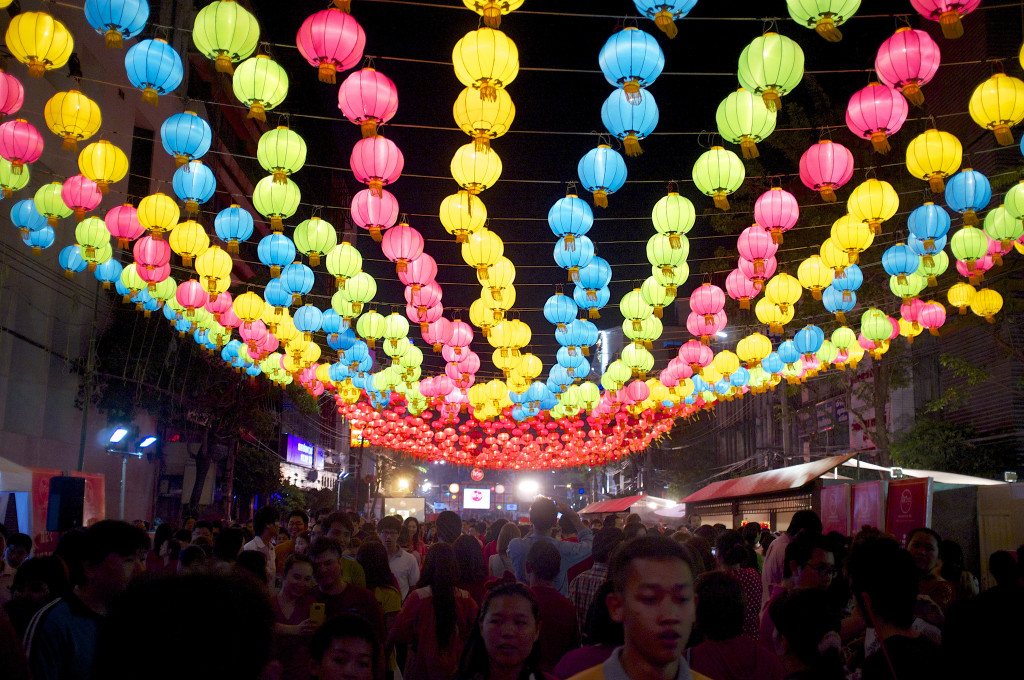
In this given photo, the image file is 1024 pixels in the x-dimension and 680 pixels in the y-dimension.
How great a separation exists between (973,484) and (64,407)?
54.0 ft

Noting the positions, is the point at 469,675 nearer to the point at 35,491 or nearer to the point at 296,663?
→ the point at 296,663

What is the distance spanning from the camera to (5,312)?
14711mm

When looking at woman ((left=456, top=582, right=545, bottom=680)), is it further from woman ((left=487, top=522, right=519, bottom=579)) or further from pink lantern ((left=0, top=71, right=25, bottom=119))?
pink lantern ((left=0, top=71, right=25, bottom=119))

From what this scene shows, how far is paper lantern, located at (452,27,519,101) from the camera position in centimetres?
687

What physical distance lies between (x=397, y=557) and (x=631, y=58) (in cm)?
497

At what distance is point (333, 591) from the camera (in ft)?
17.1

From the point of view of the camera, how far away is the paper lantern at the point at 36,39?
735cm

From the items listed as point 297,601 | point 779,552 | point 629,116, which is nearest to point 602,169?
point 629,116

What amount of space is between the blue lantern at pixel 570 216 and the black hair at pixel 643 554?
23.6 ft

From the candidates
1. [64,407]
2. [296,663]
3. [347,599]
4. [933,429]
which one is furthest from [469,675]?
[933,429]

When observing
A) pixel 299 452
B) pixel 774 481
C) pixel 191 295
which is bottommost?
pixel 774 481

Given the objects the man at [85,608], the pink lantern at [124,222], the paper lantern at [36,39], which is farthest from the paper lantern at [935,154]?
the pink lantern at [124,222]

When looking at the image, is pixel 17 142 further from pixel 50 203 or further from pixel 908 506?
pixel 908 506

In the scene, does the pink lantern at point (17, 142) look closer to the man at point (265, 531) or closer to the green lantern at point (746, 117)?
the man at point (265, 531)
